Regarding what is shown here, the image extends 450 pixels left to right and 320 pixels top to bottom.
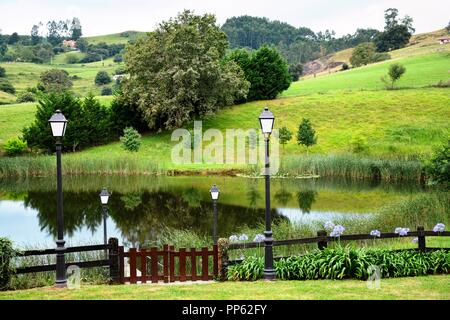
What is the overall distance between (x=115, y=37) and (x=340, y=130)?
148341 mm

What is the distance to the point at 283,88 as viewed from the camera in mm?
68812

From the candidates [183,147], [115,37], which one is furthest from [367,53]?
[115,37]

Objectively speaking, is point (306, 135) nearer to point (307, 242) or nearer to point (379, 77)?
point (379, 77)

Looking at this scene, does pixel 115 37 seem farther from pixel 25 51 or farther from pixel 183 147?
pixel 183 147

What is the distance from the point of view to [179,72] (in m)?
54.2

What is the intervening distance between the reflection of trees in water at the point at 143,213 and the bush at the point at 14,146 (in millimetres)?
17846

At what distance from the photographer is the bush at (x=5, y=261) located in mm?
12172

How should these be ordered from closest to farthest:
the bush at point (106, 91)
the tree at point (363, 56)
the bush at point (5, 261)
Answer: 1. the bush at point (5, 261)
2. the bush at point (106, 91)
3. the tree at point (363, 56)

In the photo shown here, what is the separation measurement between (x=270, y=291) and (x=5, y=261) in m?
5.39

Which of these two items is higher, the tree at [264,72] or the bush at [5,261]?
the tree at [264,72]

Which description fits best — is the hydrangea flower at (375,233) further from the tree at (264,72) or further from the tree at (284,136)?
the tree at (264,72)

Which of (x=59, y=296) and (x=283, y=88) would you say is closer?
(x=59, y=296)

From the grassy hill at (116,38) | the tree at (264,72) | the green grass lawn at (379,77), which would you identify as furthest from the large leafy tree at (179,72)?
the grassy hill at (116,38)

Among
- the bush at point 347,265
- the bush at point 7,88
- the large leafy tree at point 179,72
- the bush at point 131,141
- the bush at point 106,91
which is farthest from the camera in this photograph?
the bush at point 106,91
